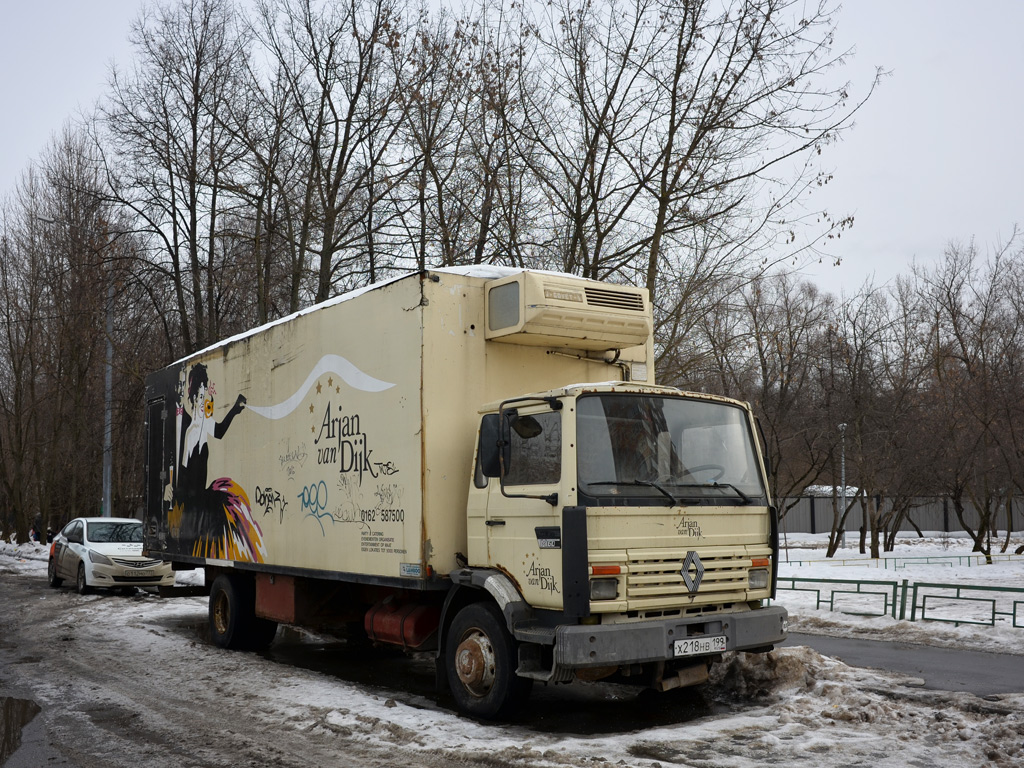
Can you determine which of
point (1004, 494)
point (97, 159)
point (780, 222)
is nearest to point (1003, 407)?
point (1004, 494)

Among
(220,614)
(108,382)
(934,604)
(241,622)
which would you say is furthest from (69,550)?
(934,604)

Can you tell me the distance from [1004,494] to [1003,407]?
19.9 ft

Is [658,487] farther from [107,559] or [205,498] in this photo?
[107,559]

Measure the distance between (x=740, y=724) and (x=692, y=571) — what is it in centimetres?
118

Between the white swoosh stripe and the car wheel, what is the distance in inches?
402

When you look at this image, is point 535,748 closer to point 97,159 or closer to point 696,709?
point 696,709

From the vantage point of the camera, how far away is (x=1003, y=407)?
25.0m

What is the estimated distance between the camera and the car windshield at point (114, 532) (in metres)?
19.0

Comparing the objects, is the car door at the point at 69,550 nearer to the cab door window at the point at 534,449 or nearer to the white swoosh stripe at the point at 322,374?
the white swoosh stripe at the point at 322,374

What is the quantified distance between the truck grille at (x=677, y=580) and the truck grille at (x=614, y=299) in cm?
243

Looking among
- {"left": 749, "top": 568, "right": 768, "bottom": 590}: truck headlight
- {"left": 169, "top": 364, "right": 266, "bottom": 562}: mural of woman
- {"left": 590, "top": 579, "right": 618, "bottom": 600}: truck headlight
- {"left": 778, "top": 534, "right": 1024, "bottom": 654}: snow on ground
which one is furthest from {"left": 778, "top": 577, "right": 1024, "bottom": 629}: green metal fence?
{"left": 169, "top": 364, "right": 266, "bottom": 562}: mural of woman

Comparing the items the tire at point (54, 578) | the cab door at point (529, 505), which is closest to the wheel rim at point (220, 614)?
the cab door at point (529, 505)

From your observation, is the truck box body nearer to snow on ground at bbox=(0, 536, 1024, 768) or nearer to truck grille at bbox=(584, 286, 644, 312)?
truck grille at bbox=(584, 286, 644, 312)

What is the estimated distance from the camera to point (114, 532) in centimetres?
1928
